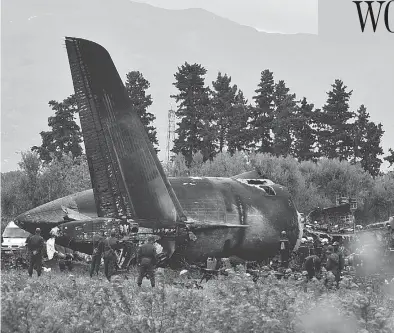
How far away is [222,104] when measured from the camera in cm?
7644

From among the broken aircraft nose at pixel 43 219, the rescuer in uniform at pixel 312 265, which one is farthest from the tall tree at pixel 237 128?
the rescuer in uniform at pixel 312 265

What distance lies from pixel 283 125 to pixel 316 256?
182 ft

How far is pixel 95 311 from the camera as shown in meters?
12.1

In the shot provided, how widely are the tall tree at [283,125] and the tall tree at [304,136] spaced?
2.89 feet

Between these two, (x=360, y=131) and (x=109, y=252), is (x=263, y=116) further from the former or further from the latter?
(x=109, y=252)

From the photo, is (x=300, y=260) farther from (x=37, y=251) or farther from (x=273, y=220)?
(x=37, y=251)

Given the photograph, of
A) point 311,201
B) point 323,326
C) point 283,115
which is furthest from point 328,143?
point 323,326

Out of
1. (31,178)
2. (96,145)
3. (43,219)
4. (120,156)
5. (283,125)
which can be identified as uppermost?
(283,125)

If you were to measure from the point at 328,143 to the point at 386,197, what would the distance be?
11.9 meters

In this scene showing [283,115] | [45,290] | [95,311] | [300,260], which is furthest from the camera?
[283,115]

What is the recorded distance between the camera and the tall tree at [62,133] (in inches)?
2726

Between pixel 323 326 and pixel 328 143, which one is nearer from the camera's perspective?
pixel 323 326

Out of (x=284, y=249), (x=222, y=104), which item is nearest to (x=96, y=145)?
(x=284, y=249)

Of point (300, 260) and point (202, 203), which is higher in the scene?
point (202, 203)
